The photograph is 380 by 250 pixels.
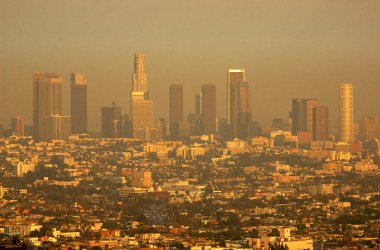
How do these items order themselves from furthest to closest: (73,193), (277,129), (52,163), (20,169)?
(277,129)
(52,163)
(20,169)
(73,193)

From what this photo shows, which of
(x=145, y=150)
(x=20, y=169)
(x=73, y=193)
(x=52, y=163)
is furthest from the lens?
(x=145, y=150)

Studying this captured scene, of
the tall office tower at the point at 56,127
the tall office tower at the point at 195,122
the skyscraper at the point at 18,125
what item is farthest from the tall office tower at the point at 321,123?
the skyscraper at the point at 18,125

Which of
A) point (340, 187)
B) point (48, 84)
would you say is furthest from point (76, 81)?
point (340, 187)

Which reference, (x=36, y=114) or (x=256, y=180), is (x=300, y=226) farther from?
(x=36, y=114)

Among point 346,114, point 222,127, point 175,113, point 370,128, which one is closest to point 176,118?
point 175,113

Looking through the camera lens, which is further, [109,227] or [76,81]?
[76,81]

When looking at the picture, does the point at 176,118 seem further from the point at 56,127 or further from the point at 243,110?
the point at 56,127

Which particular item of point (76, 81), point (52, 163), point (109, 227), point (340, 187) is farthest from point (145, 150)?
point (109, 227)
